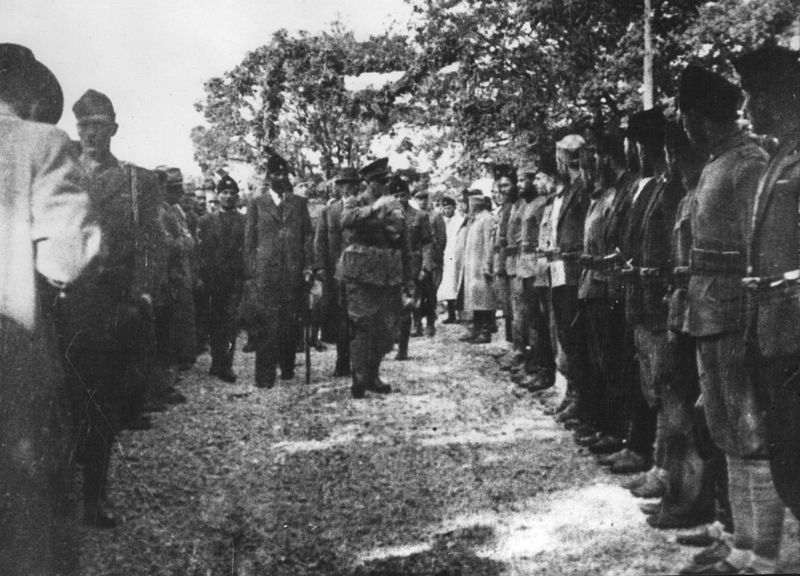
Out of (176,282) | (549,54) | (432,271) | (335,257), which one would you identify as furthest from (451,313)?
(549,54)

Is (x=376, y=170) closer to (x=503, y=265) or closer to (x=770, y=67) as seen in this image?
(x=503, y=265)

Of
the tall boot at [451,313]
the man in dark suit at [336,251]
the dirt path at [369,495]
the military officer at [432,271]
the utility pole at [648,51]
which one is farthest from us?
the tall boot at [451,313]

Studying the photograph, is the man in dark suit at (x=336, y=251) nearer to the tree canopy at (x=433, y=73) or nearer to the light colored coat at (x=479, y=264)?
the tree canopy at (x=433, y=73)

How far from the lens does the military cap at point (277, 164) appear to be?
7.94 metres

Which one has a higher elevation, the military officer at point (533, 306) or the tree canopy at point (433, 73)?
the tree canopy at point (433, 73)

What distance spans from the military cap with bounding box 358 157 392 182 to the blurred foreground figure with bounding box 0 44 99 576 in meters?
4.03

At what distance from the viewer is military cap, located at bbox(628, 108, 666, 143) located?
4.66 meters

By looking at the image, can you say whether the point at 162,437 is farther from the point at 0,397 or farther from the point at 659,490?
the point at 659,490

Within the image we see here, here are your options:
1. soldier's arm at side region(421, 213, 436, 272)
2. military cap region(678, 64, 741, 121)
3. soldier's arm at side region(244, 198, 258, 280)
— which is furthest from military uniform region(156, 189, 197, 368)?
military cap region(678, 64, 741, 121)

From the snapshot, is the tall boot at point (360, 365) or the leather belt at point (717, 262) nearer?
the leather belt at point (717, 262)

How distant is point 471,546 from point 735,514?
1.24 m

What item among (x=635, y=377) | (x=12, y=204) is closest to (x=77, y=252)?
(x=12, y=204)

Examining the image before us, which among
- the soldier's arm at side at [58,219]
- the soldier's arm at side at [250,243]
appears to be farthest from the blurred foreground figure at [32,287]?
the soldier's arm at side at [250,243]

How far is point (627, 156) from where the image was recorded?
17.4ft
